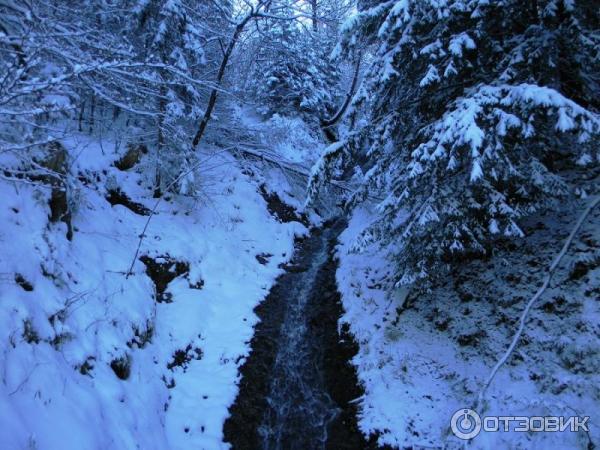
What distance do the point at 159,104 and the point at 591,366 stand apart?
11.0 meters

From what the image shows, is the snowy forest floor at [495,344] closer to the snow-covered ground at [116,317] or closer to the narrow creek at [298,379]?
the narrow creek at [298,379]

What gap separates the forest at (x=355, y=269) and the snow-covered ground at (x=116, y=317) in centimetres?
4

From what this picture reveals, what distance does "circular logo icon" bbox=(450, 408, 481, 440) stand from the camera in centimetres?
580

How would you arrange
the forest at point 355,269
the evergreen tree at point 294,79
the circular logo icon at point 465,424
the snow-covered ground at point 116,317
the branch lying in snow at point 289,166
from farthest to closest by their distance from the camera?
the evergreen tree at point 294,79
the branch lying in snow at point 289,166
the circular logo icon at point 465,424
the forest at point 355,269
the snow-covered ground at point 116,317

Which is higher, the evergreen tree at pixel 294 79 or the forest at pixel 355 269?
the evergreen tree at pixel 294 79

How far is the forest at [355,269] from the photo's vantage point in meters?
4.80

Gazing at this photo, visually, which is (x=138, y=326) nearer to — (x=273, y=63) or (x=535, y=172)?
(x=535, y=172)

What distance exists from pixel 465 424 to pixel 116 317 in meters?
5.96

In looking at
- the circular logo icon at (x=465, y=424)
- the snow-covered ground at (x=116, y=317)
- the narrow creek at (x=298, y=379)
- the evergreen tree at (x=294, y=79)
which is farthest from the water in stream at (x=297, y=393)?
the evergreen tree at (x=294, y=79)

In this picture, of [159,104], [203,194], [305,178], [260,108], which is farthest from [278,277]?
[260,108]

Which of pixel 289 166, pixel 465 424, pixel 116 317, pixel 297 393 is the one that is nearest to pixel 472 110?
pixel 465 424

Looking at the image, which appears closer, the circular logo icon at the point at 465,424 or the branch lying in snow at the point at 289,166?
the circular logo icon at the point at 465,424

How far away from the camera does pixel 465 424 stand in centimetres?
595

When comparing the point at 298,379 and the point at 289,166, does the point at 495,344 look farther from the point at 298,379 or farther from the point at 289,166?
the point at 289,166
